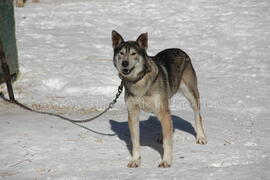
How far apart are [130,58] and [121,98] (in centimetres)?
392

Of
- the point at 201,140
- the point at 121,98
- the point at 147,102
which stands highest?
the point at 147,102

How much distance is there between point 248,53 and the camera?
1272 centimetres

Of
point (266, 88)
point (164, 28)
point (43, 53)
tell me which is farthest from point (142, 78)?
point (164, 28)

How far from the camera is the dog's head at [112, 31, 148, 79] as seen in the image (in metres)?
5.87

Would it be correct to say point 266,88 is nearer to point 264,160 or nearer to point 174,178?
point 264,160

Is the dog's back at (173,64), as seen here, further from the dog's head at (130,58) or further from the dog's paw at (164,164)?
the dog's paw at (164,164)

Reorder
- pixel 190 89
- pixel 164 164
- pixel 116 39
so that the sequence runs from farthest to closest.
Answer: pixel 190 89 < pixel 116 39 < pixel 164 164

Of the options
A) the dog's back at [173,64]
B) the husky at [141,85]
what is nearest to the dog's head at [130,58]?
the husky at [141,85]

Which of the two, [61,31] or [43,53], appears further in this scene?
[61,31]

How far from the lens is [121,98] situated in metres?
9.74

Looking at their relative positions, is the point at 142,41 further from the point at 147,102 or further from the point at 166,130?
the point at 166,130

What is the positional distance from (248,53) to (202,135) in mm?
6233

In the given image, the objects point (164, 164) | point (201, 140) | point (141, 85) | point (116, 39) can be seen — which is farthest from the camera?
point (201, 140)

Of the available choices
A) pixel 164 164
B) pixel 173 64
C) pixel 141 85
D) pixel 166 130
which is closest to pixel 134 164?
pixel 164 164
